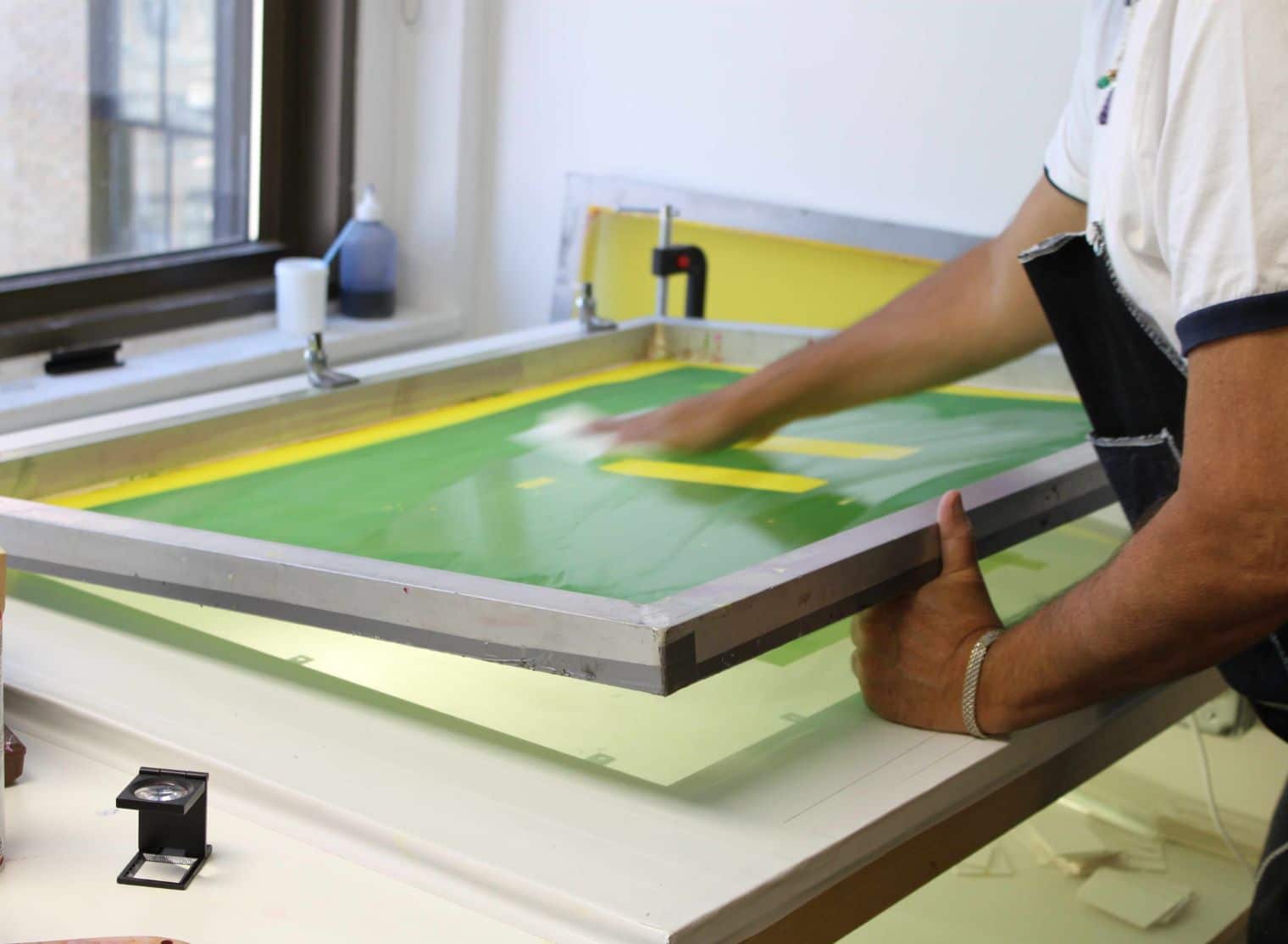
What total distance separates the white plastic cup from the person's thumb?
1.69 metres

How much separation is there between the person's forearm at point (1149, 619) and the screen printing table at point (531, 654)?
44mm

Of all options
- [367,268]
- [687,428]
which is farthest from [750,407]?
[367,268]

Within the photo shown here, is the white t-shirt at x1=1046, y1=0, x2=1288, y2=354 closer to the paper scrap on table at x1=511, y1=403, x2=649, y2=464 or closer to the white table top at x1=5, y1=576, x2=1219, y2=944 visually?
the white table top at x1=5, y1=576, x2=1219, y2=944

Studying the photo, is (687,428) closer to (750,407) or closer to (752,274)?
(750,407)

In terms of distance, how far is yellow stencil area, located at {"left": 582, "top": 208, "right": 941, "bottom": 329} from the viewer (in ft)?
7.63

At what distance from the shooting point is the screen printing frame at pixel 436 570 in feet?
2.76

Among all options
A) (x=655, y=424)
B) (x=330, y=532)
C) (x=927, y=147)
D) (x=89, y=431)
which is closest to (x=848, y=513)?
(x=655, y=424)

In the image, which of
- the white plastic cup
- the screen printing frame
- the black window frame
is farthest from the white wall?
the screen printing frame

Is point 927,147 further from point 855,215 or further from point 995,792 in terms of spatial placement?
point 995,792

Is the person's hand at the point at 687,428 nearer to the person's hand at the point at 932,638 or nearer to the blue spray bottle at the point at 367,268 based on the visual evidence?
the person's hand at the point at 932,638

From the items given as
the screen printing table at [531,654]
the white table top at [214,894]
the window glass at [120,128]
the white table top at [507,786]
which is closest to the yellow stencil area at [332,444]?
the screen printing table at [531,654]

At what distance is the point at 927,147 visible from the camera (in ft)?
7.39

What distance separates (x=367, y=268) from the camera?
8.73ft

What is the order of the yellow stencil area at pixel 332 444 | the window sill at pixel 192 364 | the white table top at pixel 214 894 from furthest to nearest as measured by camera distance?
the window sill at pixel 192 364 < the yellow stencil area at pixel 332 444 < the white table top at pixel 214 894
